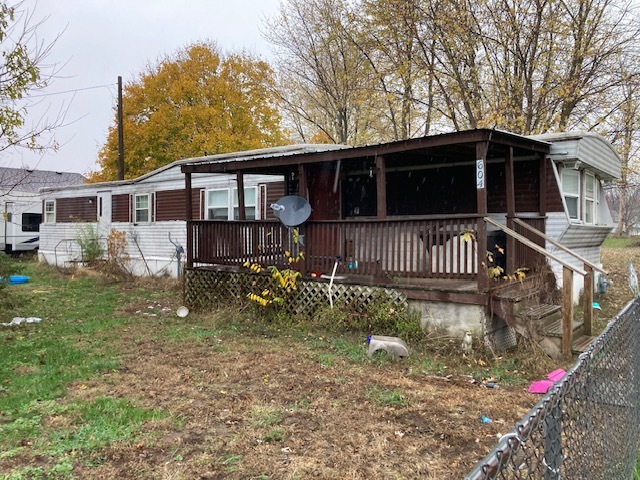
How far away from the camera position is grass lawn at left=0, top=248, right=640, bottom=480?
3.40m

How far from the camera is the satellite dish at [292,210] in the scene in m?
7.95

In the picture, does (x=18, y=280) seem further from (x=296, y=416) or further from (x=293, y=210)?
(x=296, y=416)

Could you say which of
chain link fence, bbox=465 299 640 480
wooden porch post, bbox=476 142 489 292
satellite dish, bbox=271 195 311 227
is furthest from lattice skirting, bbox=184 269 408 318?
chain link fence, bbox=465 299 640 480

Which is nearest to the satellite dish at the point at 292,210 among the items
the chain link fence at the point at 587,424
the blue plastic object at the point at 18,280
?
the chain link fence at the point at 587,424

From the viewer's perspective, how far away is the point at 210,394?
4.78 meters

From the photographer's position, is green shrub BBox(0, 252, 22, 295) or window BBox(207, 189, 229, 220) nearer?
green shrub BBox(0, 252, 22, 295)

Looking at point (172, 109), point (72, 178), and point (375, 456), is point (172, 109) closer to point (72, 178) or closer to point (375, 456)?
point (72, 178)

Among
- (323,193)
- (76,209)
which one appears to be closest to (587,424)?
(323,193)

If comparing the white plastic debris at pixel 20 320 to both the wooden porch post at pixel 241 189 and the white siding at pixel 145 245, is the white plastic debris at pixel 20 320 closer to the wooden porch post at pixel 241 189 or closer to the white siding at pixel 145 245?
the wooden porch post at pixel 241 189

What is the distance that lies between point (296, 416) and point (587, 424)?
107 inches

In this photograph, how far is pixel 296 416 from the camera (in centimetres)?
422

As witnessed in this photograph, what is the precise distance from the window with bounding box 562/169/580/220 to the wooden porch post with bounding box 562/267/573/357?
395cm

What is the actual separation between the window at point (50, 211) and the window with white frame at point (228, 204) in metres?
8.71

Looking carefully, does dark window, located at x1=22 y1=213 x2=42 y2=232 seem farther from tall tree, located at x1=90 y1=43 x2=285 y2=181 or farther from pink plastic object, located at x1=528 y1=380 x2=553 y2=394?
pink plastic object, located at x1=528 y1=380 x2=553 y2=394
